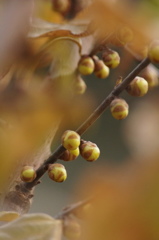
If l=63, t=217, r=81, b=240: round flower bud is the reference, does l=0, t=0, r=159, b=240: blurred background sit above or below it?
above

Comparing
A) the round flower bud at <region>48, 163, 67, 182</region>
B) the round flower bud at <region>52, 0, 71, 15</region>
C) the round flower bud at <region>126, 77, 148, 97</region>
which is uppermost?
the round flower bud at <region>126, 77, 148, 97</region>

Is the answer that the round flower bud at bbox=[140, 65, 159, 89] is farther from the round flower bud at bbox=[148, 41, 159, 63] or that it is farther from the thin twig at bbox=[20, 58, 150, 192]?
the round flower bud at bbox=[148, 41, 159, 63]

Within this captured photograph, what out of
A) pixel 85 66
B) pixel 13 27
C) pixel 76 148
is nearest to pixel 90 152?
pixel 76 148

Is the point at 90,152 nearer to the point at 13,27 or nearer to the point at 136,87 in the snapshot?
the point at 136,87

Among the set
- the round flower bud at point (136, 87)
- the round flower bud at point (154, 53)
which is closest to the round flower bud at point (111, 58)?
the round flower bud at point (136, 87)

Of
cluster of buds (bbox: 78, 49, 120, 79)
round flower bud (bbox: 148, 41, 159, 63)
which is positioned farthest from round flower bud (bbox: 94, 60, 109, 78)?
round flower bud (bbox: 148, 41, 159, 63)

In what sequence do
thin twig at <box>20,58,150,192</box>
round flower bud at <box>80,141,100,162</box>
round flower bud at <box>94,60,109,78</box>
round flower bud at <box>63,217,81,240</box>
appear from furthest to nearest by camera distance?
round flower bud at <box>94,60,109,78</box> → round flower bud at <box>80,141,100,162</box> → thin twig at <box>20,58,150,192</box> → round flower bud at <box>63,217,81,240</box>

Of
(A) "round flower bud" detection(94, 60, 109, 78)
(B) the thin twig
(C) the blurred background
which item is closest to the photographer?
(C) the blurred background
